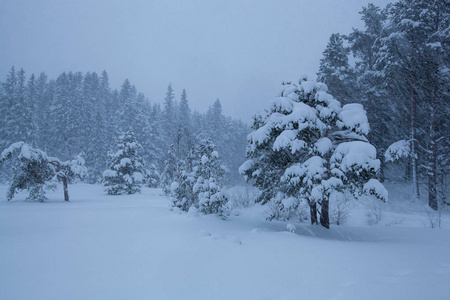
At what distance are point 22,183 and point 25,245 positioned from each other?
32.4 feet

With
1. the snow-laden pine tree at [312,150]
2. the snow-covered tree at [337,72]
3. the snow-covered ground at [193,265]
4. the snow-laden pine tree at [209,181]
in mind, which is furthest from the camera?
the snow-covered tree at [337,72]

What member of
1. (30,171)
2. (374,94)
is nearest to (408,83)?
(374,94)

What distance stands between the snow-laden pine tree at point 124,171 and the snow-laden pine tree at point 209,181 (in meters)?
12.4

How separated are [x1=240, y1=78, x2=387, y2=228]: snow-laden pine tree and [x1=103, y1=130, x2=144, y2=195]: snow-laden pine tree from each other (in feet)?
49.0

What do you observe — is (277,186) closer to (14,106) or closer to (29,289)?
(29,289)

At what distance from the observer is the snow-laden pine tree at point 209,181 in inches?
350

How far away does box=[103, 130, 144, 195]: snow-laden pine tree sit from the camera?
64.6 feet

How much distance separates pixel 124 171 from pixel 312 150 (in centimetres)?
1801

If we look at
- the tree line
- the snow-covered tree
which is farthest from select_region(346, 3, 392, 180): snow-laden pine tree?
the snow-covered tree

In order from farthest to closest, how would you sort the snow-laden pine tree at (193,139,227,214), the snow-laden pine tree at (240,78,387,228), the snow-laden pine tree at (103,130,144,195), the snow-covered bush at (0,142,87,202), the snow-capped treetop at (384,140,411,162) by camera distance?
the snow-laden pine tree at (103,130,144,195) < the snow-capped treetop at (384,140,411,162) < the snow-covered bush at (0,142,87,202) < the snow-laden pine tree at (193,139,227,214) < the snow-laden pine tree at (240,78,387,228)

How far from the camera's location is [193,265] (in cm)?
383

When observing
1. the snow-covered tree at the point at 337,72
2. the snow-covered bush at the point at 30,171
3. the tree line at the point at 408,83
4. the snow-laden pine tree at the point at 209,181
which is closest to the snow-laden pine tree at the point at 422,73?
the tree line at the point at 408,83

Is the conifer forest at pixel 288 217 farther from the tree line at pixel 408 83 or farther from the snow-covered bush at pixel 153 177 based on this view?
the snow-covered bush at pixel 153 177

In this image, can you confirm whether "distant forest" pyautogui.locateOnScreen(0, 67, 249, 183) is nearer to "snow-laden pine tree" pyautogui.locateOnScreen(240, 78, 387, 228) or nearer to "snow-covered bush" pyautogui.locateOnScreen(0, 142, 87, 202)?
"snow-covered bush" pyautogui.locateOnScreen(0, 142, 87, 202)
